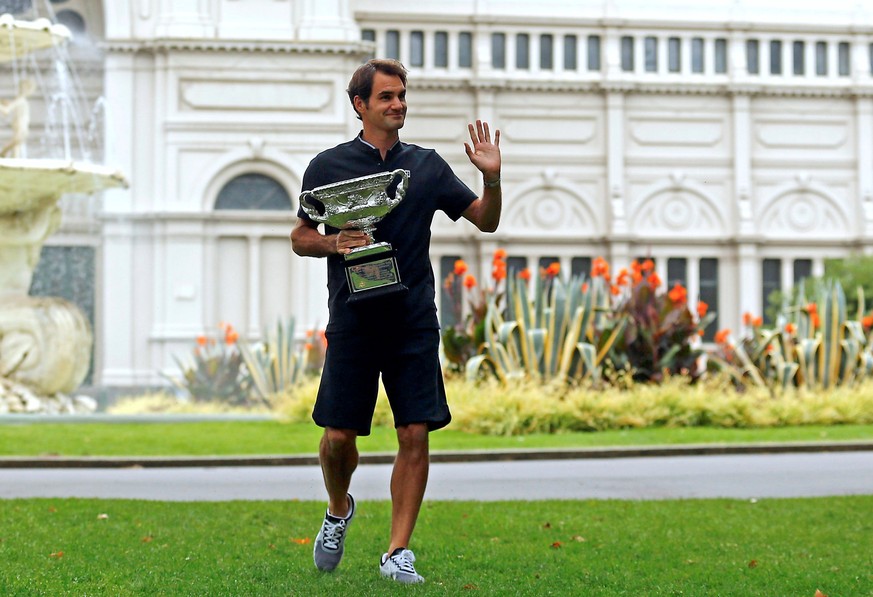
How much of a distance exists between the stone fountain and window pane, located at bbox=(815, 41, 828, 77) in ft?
111

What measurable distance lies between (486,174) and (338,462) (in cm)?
134

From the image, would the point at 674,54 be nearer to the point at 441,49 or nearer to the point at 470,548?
the point at 441,49

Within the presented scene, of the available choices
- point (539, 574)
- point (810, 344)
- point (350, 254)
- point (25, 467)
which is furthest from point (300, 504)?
point (810, 344)

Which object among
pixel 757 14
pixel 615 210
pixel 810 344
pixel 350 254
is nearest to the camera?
pixel 350 254

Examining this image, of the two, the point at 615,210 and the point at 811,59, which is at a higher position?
the point at 811,59

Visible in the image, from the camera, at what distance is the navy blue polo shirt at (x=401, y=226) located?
5758 mm

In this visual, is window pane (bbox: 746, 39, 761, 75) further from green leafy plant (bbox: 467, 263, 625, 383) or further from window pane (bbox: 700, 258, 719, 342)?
green leafy plant (bbox: 467, 263, 625, 383)

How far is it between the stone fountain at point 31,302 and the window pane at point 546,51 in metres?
28.3

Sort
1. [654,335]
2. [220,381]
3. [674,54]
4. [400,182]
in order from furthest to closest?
[674,54] → [220,381] → [654,335] → [400,182]

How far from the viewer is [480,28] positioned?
46312 millimetres

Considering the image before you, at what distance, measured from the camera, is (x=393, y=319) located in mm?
5754

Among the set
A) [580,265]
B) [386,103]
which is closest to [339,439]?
[386,103]

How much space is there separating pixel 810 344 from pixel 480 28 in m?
28.5

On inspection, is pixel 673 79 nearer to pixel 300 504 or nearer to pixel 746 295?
pixel 746 295
